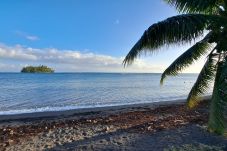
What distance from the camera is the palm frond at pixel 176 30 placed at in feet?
→ 21.0

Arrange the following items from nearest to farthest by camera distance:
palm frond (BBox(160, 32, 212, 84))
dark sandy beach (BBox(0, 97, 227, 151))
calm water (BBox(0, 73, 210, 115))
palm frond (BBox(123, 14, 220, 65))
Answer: palm frond (BBox(123, 14, 220, 65)) → dark sandy beach (BBox(0, 97, 227, 151)) → palm frond (BBox(160, 32, 212, 84)) → calm water (BBox(0, 73, 210, 115))

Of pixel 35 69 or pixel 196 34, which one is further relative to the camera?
pixel 35 69

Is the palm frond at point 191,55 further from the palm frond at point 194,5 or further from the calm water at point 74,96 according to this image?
the calm water at point 74,96

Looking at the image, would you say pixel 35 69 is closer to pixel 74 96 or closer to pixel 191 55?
pixel 74 96

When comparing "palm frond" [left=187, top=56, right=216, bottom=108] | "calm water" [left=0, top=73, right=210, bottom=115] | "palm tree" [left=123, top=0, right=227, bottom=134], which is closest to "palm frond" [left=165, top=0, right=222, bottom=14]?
"palm tree" [left=123, top=0, right=227, bottom=134]

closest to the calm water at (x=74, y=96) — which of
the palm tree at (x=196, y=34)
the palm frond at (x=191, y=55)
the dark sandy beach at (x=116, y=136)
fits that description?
the dark sandy beach at (x=116, y=136)

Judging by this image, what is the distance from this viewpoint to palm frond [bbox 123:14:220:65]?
639cm

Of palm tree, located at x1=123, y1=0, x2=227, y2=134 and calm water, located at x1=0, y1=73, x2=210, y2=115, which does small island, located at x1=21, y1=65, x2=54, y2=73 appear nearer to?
calm water, located at x1=0, y1=73, x2=210, y2=115

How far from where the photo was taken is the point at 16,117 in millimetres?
15562

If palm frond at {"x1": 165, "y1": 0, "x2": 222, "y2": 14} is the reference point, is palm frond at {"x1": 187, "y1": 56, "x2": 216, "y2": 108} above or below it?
below

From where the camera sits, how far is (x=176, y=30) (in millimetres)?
6383

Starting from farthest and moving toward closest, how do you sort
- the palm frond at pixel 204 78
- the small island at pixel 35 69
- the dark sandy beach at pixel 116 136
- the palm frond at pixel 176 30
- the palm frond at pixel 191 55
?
the small island at pixel 35 69 → the palm frond at pixel 191 55 → the dark sandy beach at pixel 116 136 → the palm frond at pixel 204 78 → the palm frond at pixel 176 30

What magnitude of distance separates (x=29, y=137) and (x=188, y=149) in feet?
16.1

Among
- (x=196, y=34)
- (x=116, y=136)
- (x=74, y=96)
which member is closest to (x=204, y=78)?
(x=196, y=34)
